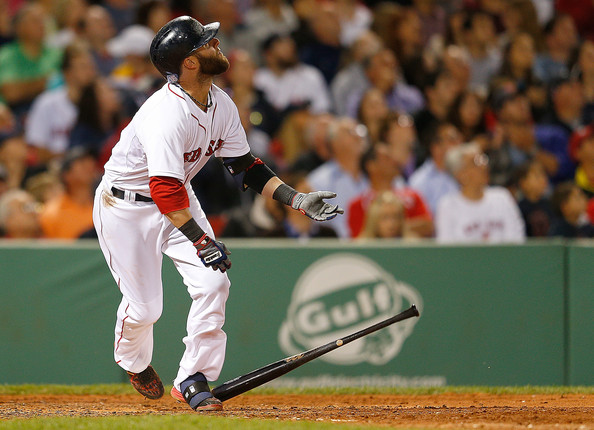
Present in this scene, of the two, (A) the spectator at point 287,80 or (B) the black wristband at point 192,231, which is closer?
(B) the black wristband at point 192,231

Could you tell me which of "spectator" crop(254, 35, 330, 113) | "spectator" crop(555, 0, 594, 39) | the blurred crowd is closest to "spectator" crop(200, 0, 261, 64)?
the blurred crowd

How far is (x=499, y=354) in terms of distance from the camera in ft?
25.7

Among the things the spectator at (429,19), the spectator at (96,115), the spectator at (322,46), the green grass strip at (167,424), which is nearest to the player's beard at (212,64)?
the green grass strip at (167,424)

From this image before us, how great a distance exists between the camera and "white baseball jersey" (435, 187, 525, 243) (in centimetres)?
852

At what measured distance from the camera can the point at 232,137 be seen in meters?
5.66

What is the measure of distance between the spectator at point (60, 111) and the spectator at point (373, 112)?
290cm

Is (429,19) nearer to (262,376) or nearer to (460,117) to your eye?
(460,117)

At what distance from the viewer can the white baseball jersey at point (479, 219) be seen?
8.52 meters

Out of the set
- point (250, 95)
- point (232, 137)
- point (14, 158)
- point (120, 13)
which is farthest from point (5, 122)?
point (232, 137)

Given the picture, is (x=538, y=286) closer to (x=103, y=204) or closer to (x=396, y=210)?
(x=396, y=210)

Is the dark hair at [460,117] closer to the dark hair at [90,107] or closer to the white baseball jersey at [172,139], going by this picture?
the dark hair at [90,107]

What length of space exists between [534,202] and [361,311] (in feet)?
8.01

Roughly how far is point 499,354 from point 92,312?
349 centimetres

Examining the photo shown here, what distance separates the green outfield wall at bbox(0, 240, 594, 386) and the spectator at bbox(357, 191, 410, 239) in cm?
36
